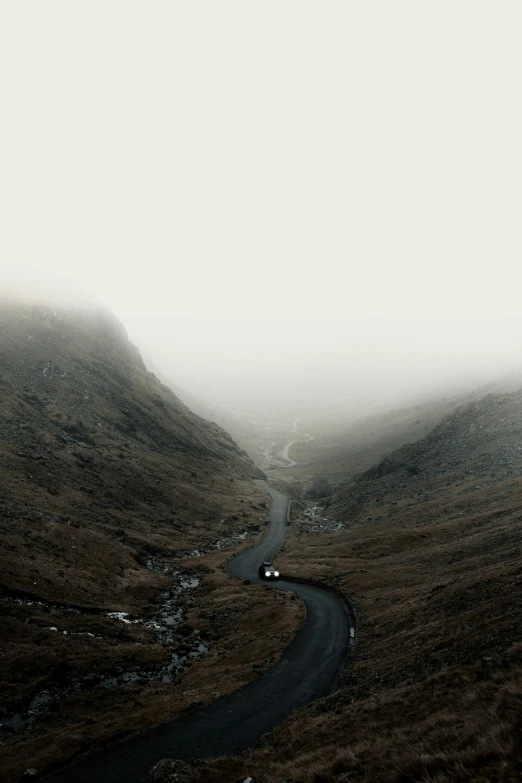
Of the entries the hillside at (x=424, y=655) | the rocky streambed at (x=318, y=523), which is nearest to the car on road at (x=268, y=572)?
the hillside at (x=424, y=655)

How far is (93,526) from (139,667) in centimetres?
4159

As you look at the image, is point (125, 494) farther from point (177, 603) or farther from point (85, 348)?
point (85, 348)

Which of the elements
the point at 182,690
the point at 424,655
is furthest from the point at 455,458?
the point at 182,690

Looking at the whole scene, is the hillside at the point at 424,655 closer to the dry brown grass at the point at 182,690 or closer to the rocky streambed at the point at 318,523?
the dry brown grass at the point at 182,690

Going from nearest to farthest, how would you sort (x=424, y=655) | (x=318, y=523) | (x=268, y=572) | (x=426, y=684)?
(x=426, y=684) < (x=424, y=655) < (x=268, y=572) < (x=318, y=523)

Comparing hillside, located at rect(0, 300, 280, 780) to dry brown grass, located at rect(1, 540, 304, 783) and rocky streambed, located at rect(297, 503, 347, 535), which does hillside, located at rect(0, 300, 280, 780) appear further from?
rocky streambed, located at rect(297, 503, 347, 535)

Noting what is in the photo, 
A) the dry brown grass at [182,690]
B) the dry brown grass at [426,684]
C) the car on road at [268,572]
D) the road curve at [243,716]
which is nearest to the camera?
the dry brown grass at [426,684]

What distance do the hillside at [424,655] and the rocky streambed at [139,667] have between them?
17.7 metres

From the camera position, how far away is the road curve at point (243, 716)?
1096 inches

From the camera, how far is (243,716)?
33.1m

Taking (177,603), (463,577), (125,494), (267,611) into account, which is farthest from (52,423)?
(463,577)

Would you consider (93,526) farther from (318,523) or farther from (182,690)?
(318,523)

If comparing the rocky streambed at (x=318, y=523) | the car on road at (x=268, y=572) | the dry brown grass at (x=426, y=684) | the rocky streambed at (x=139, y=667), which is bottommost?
the rocky streambed at (x=318, y=523)

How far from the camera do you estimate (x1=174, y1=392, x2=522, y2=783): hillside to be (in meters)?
16.7
